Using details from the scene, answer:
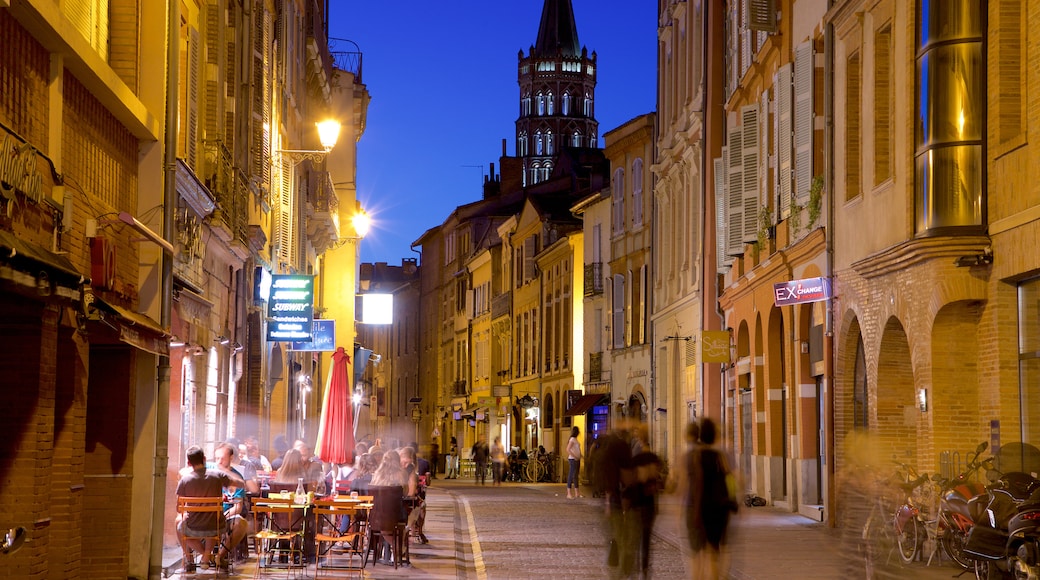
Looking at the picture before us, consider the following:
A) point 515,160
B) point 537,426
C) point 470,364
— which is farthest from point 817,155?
point 515,160

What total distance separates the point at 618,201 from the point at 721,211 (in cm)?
1547

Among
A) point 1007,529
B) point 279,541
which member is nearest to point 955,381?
point 1007,529

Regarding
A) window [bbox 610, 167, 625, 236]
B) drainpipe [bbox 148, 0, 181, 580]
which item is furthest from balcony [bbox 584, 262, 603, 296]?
drainpipe [bbox 148, 0, 181, 580]

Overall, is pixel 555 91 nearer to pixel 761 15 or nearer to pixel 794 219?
pixel 761 15

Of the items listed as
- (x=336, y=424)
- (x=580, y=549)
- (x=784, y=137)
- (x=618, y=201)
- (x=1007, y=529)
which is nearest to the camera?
(x=1007, y=529)

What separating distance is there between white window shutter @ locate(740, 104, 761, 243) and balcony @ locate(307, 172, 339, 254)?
14854mm

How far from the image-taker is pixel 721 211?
34.4 meters

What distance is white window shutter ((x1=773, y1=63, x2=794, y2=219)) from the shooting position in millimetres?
27281

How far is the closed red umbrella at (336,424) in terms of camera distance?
2577 centimetres

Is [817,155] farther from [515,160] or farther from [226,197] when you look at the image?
[515,160]

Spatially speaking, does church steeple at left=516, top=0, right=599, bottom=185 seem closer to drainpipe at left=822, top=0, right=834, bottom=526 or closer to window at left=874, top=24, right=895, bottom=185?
drainpipe at left=822, top=0, right=834, bottom=526

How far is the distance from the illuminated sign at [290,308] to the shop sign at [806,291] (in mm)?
10095

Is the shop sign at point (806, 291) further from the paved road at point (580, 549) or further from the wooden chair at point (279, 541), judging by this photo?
the wooden chair at point (279, 541)

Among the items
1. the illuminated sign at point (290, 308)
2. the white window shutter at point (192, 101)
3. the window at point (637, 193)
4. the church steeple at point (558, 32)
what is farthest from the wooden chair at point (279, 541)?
the church steeple at point (558, 32)
